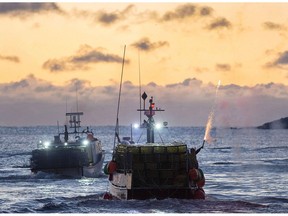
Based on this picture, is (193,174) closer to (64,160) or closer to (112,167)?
(112,167)

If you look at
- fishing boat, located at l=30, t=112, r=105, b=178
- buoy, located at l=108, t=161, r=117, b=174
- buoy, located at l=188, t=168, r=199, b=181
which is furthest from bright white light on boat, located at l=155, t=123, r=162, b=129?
fishing boat, located at l=30, t=112, r=105, b=178

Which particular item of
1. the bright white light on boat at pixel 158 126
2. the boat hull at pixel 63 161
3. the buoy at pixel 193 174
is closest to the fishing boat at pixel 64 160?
the boat hull at pixel 63 161

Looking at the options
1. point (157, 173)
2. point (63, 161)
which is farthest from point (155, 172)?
point (63, 161)

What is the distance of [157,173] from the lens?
39.9m

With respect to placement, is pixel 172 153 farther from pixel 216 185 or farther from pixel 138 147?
pixel 216 185

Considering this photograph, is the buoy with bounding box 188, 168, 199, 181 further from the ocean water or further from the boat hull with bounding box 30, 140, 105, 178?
the boat hull with bounding box 30, 140, 105, 178

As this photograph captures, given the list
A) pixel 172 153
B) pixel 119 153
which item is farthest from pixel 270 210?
pixel 119 153

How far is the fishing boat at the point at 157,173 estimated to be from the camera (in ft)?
128

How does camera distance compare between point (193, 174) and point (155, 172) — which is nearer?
point (193, 174)

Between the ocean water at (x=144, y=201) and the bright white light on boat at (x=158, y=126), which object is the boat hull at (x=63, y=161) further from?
the bright white light on boat at (x=158, y=126)

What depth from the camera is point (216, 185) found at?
5875 centimetres

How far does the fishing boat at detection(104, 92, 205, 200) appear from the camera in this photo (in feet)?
128

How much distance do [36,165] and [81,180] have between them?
5.63 metres

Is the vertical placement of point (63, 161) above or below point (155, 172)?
below
